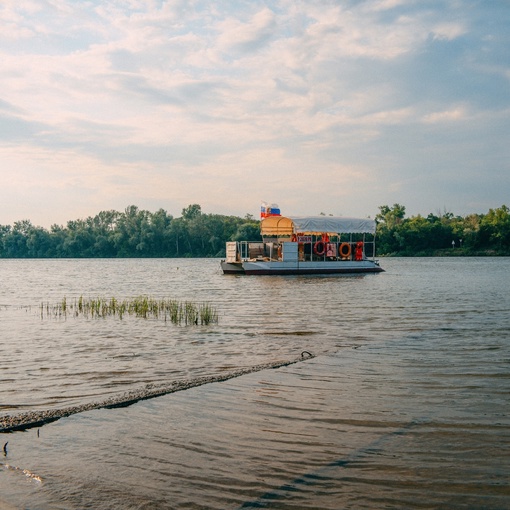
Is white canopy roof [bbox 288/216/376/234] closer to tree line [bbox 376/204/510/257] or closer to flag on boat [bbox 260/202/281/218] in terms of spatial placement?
flag on boat [bbox 260/202/281/218]

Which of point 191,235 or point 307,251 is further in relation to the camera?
point 191,235

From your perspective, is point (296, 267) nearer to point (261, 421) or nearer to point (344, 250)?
point (344, 250)

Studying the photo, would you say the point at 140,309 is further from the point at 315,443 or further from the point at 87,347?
the point at 315,443

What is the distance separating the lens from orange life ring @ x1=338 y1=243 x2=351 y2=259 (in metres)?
52.1

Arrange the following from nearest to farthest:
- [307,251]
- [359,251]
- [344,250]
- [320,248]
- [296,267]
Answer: [296,267], [320,248], [307,251], [344,250], [359,251]

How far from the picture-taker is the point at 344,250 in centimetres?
5247

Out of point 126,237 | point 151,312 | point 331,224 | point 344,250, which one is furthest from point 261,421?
point 126,237

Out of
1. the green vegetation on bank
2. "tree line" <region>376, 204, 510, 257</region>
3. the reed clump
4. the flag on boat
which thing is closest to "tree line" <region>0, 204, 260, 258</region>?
the green vegetation on bank

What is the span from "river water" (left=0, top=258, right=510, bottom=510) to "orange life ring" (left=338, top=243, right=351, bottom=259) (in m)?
35.9

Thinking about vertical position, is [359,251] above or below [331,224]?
below

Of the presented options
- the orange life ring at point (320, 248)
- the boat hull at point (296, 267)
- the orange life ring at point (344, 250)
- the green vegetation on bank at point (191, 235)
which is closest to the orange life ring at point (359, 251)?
the boat hull at point (296, 267)

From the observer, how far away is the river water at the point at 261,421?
17.2 ft

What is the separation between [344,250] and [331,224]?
453 centimetres

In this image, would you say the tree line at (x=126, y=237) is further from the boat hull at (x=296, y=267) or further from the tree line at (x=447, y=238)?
the boat hull at (x=296, y=267)
